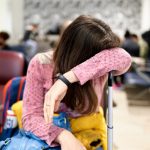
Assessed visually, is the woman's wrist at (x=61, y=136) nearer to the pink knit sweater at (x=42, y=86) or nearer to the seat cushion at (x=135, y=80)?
the pink knit sweater at (x=42, y=86)

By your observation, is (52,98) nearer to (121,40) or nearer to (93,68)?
(93,68)

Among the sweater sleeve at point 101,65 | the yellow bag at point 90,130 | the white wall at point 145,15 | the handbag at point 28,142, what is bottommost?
the white wall at point 145,15

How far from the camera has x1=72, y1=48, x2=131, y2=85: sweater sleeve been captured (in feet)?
3.98

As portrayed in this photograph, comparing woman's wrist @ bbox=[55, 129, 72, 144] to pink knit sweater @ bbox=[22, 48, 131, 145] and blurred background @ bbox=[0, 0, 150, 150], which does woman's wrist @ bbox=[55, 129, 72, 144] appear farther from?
blurred background @ bbox=[0, 0, 150, 150]

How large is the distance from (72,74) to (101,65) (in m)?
0.12

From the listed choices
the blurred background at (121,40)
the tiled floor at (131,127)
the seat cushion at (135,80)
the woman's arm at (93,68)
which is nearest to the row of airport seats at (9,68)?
the blurred background at (121,40)

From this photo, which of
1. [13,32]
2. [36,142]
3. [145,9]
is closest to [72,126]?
[36,142]

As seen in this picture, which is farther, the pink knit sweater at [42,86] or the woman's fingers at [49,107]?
the pink knit sweater at [42,86]

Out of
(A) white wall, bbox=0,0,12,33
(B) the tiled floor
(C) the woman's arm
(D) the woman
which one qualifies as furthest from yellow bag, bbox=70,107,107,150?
(A) white wall, bbox=0,0,12,33

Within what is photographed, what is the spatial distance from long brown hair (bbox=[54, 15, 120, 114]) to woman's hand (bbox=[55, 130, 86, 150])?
0.18 m

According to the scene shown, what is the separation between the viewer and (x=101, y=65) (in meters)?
1.23

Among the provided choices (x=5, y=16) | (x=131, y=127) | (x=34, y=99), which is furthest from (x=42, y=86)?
(x=5, y=16)

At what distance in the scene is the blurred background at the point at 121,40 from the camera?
297 centimetres

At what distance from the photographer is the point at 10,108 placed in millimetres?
1890
